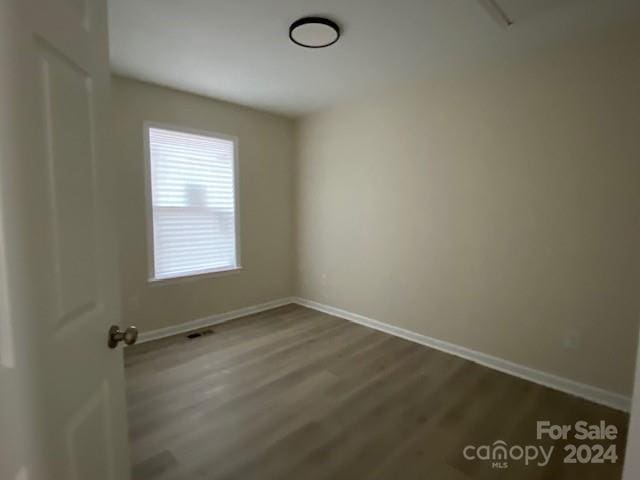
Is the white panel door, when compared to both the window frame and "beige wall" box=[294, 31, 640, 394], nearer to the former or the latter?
the window frame

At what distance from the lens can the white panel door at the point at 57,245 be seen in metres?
0.58

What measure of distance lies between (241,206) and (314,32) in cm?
221

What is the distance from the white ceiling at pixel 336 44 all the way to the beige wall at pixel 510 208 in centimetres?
30

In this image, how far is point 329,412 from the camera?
2100mm

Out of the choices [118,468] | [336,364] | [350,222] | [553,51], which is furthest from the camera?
[350,222]

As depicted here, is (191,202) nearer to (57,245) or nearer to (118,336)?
(118,336)

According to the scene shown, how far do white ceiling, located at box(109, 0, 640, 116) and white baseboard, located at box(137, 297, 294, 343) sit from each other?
246cm

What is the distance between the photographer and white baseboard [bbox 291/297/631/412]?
7.27ft

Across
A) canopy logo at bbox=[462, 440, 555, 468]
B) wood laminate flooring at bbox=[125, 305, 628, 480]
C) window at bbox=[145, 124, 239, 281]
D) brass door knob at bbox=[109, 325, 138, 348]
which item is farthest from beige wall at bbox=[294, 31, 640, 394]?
brass door knob at bbox=[109, 325, 138, 348]

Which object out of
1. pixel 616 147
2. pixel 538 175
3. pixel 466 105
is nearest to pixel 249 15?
pixel 466 105

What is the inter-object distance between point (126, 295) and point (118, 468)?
2397 millimetres

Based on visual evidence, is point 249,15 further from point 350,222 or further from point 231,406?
point 231,406

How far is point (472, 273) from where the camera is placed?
111 inches

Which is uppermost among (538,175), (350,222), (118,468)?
(538,175)
